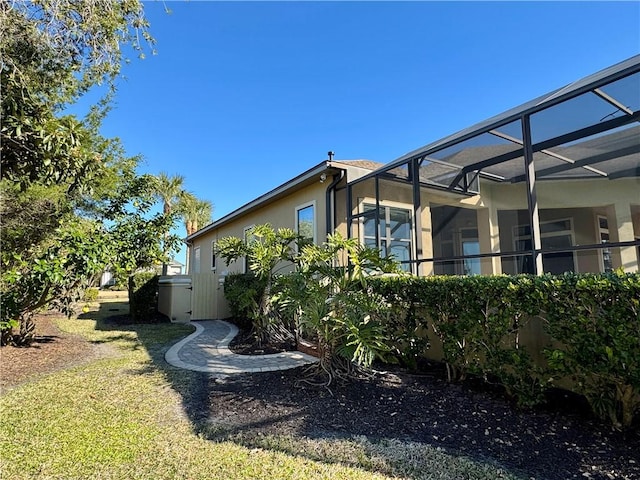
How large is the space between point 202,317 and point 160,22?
8635 millimetres

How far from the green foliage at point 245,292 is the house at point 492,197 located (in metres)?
1.89

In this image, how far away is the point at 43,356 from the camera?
6410mm

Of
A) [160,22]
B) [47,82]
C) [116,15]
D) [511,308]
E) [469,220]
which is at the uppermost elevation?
[160,22]

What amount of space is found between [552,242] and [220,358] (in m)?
8.26

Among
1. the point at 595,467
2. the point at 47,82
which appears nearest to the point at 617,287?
the point at 595,467

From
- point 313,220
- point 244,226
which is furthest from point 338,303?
point 244,226

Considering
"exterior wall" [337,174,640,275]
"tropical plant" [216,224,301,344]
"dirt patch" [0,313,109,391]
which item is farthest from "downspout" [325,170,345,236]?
"dirt patch" [0,313,109,391]

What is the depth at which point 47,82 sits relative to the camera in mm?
5949

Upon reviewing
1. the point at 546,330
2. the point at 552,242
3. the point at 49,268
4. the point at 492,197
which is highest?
the point at 492,197

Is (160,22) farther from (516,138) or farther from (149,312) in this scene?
(149,312)

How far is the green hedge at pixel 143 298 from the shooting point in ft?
39.2

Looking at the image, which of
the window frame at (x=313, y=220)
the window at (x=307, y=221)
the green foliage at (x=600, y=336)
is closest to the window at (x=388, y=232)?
the window frame at (x=313, y=220)

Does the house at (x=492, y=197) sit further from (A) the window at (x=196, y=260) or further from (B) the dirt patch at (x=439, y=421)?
(A) the window at (x=196, y=260)

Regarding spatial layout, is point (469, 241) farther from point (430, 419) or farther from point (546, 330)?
point (430, 419)
